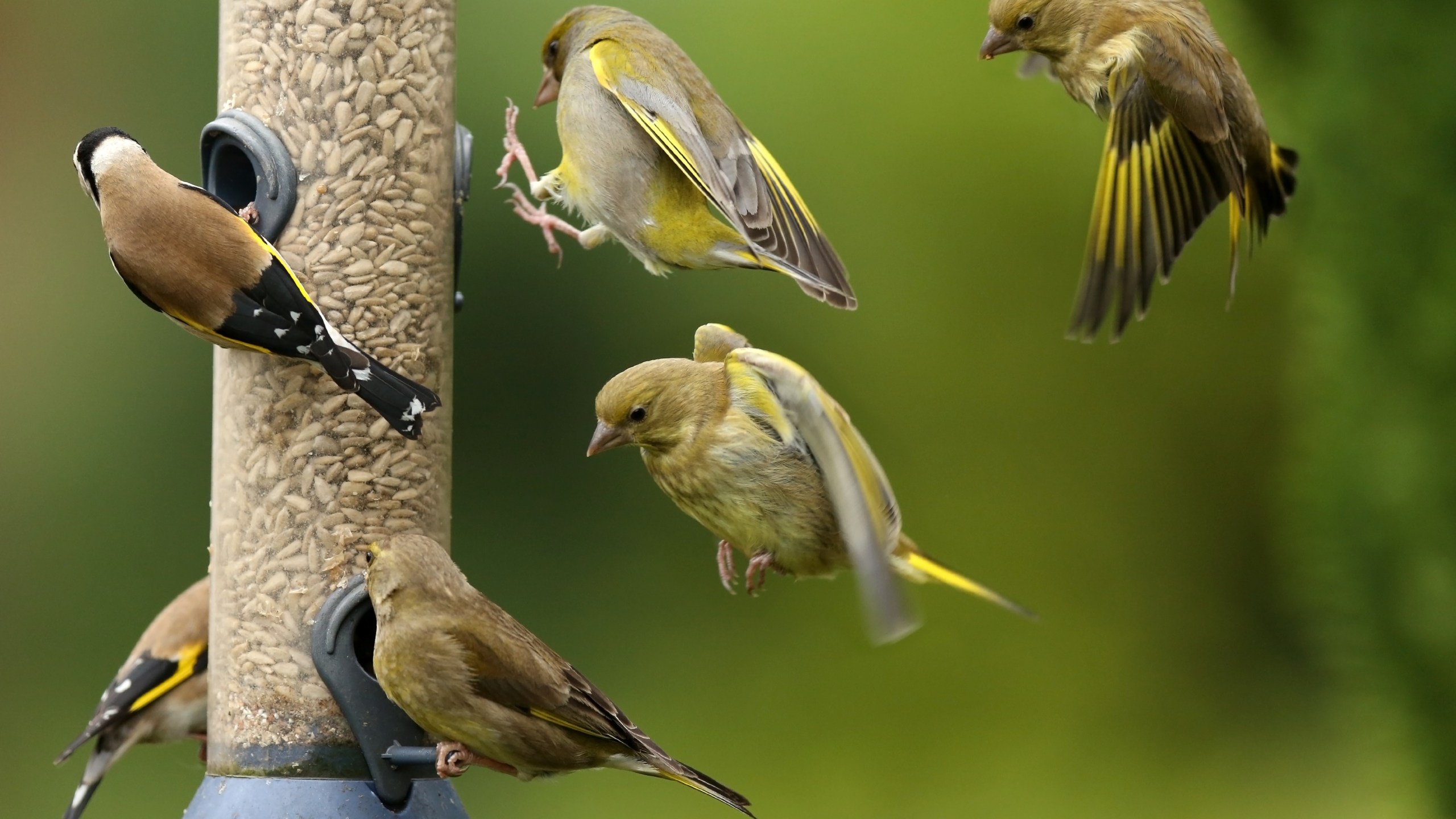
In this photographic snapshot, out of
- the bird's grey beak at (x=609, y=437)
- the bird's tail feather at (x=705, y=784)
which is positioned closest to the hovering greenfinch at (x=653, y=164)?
the bird's grey beak at (x=609, y=437)

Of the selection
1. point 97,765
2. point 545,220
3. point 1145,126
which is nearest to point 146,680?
point 97,765

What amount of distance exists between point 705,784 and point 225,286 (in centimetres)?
176

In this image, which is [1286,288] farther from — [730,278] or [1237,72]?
[1237,72]

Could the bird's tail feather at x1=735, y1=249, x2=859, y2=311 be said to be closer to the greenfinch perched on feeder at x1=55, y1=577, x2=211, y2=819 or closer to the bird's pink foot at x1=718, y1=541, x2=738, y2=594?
the bird's pink foot at x1=718, y1=541, x2=738, y2=594

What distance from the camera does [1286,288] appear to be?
9.66m

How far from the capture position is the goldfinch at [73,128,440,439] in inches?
165

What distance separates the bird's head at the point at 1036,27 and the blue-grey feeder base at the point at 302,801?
8.37 feet

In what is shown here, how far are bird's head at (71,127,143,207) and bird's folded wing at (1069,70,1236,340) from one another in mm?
2644

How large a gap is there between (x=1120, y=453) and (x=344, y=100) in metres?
6.08

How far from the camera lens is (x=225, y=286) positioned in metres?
4.18

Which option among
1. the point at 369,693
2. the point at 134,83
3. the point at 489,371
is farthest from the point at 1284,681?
the point at 134,83

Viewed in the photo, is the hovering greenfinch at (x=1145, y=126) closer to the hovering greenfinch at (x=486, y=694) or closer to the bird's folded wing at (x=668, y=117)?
the bird's folded wing at (x=668, y=117)

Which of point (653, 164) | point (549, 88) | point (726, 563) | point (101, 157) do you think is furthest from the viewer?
point (549, 88)

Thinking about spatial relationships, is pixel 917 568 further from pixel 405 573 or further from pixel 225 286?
pixel 225 286
